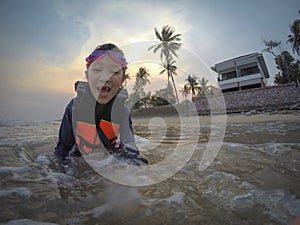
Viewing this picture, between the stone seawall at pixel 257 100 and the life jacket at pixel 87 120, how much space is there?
17857 mm

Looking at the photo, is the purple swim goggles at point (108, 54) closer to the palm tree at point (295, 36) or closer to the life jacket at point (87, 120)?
the life jacket at point (87, 120)

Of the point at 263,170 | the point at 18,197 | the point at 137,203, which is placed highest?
the point at 18,197

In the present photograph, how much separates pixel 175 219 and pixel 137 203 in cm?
28

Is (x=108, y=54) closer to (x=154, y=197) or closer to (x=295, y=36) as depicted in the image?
(x=154, y=197)

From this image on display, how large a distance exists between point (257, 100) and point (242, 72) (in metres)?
11.2

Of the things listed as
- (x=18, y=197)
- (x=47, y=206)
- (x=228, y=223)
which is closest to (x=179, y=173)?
(x=228, y=223)

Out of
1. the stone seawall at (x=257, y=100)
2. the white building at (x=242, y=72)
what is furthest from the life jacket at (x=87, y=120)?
the white building at (x=242, y=72)

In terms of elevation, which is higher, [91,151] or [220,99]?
[220,99]

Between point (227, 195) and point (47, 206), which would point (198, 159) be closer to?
point (227, 195)

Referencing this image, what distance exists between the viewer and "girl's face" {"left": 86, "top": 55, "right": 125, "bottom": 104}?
1.84 meters

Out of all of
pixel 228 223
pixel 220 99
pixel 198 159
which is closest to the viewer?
pixel 228 223

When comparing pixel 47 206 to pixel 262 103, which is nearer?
pixel 47 206

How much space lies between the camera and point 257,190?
1.31 metres

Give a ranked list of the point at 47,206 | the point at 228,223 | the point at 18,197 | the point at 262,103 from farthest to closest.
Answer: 1. the point at 262,103
2. the point at 18,197
3. the point at 47,206
4. the point at 228,223
